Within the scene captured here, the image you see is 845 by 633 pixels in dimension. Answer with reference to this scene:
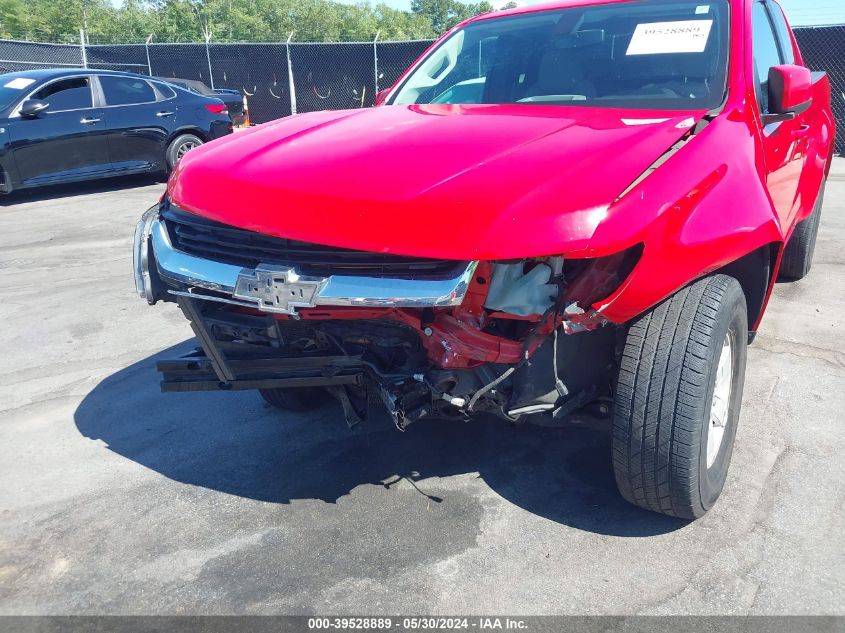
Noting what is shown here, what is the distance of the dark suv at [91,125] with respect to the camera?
9.09 meters

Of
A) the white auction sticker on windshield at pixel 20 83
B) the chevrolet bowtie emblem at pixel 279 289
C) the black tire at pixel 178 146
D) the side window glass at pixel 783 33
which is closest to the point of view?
the chevrolet bowtie emblem at pixel 279 289

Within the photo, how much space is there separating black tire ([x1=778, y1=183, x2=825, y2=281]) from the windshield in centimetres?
223

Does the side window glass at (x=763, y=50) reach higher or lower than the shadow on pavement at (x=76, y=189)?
higher

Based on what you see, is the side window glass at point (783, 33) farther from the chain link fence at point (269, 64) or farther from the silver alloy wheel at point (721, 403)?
the chain link fence at point (269, 64)

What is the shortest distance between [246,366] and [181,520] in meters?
0.68

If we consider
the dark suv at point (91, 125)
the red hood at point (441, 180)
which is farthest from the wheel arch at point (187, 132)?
the red hood at point (441, 180)

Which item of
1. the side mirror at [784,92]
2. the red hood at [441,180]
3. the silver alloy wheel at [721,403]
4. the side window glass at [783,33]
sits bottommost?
the silver alloy wheel at [721,403]

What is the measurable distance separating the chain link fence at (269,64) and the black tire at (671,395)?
13563 millimetres

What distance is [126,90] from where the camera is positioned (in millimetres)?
10156

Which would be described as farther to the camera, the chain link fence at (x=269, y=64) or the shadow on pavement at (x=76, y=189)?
the chain link fence at (x=269, y=64)

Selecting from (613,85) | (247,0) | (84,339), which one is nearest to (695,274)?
(613,85)

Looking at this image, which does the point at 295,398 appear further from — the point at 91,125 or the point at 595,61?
the point at 91,125

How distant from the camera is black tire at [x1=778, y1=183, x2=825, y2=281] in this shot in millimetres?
5066

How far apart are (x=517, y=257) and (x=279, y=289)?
2.47 feet
